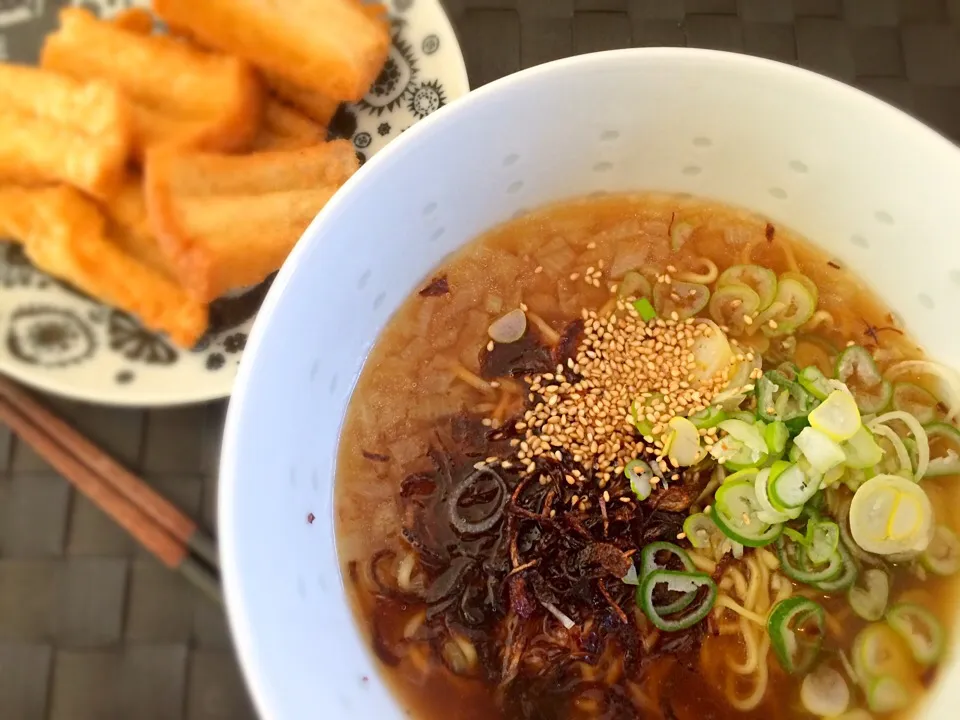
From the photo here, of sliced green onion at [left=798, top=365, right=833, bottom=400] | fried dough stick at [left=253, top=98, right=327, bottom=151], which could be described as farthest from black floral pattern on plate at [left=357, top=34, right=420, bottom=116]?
sliced green onion at [left=798, top=365, right=833, bottom=400]

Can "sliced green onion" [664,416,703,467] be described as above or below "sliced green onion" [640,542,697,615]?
above

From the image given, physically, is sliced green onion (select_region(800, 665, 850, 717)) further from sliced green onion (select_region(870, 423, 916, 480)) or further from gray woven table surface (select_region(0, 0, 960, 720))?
gray woven table surface (select_region(0, 0, 960, 720))

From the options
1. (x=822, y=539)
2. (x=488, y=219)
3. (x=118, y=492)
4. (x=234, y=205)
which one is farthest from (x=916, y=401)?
(x=118, y=492)

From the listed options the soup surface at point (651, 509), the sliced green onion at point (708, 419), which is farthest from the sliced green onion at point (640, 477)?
the sliced green onion at point (708, 419)

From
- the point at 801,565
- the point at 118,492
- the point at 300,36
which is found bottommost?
the point at 118,492

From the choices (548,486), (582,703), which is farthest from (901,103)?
(582,703)

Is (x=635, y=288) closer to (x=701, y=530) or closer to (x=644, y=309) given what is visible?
(x=644, y=309)

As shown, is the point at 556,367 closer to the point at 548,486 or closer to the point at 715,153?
the point at 548,486
